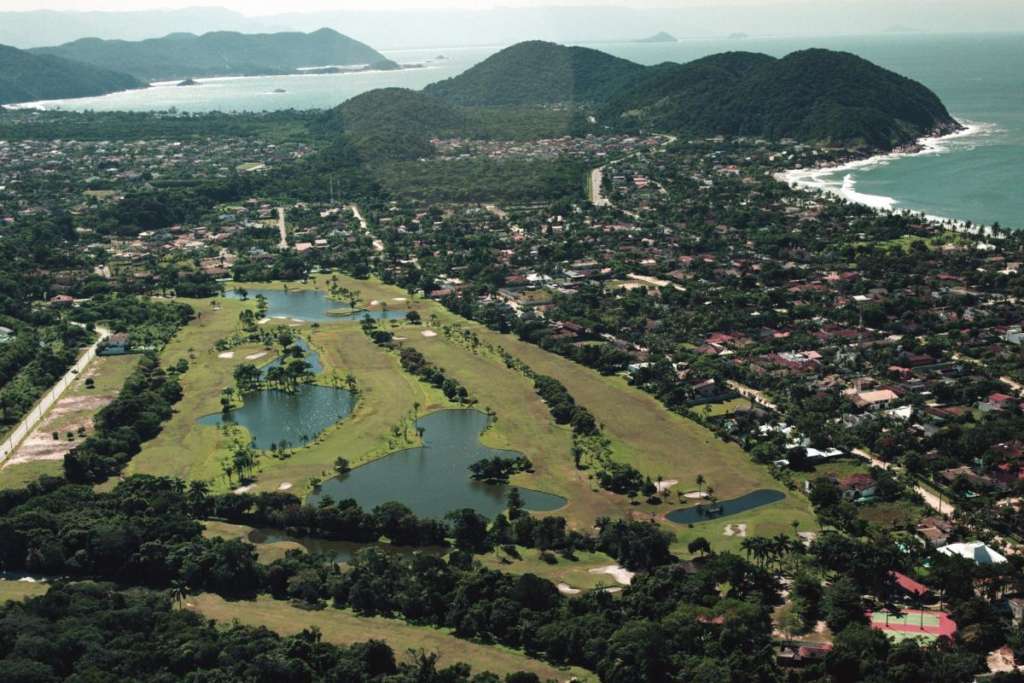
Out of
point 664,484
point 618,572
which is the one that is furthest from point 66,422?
point 618,572

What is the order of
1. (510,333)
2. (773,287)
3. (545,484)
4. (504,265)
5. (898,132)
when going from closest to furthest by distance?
(545,484)
(510,333)
(773,287)
(504,265)
(898,132)

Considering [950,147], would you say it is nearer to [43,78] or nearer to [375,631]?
[375,631]

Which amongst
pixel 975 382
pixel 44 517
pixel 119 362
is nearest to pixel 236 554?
pixel 44 517

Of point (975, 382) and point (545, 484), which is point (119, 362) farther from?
point (975, 382)

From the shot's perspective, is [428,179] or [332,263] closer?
[332,263]

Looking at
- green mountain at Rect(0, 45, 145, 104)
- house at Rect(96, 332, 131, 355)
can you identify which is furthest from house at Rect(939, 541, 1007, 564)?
green mountain at Rect(0, 45, 145, 104)

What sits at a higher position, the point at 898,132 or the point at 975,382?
the point at 898,132

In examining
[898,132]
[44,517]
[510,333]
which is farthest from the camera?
[898,132]
